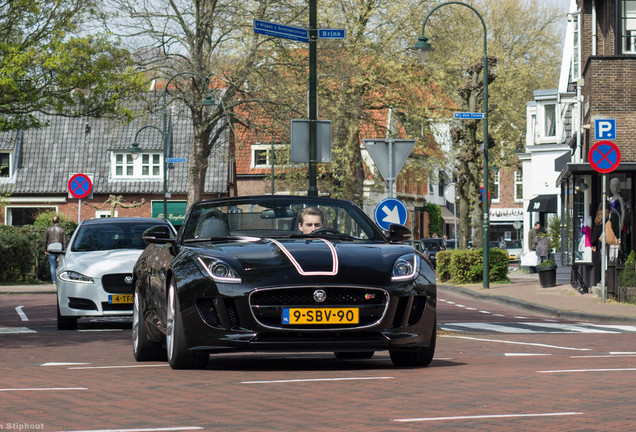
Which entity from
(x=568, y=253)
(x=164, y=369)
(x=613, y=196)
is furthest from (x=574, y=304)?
(x=164, y=369)

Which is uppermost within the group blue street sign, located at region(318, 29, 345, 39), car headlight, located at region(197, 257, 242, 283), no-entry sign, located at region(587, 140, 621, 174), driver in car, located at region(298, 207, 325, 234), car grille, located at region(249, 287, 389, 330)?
blue street sign, located at region(318, 29, 345, 39)

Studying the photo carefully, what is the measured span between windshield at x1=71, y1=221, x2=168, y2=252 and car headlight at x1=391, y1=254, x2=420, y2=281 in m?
8.88

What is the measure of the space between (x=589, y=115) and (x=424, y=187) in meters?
68.4

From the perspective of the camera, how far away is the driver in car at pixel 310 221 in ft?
35.3

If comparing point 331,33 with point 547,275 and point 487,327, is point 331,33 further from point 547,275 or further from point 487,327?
point 547,275

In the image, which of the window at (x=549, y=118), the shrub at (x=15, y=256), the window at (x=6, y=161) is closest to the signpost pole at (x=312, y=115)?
the shrub at (x=15, y=256)

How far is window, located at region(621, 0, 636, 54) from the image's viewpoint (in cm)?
2867

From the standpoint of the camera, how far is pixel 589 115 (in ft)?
95.7

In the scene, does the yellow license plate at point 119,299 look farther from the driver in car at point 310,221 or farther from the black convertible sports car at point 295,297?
the driver in car at point 310,221

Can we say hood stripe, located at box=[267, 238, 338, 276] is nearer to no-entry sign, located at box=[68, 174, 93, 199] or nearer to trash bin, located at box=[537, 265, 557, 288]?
no-entry sign, located at box=[68, 174, 93, 199]

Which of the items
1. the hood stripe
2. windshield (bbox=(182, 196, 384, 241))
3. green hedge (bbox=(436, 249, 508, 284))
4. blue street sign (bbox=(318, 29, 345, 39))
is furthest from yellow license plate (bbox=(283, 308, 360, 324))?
green hedge (bbox=(436, 249, 508, 284))

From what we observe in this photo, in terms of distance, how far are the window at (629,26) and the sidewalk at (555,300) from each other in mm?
5819

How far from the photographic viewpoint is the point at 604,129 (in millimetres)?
25453

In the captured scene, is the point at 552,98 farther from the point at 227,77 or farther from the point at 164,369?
the point at 164,369
